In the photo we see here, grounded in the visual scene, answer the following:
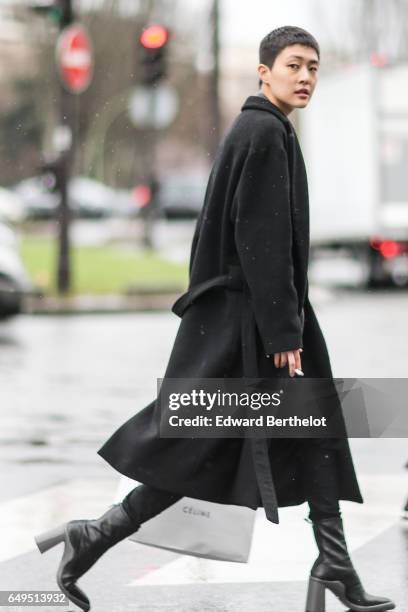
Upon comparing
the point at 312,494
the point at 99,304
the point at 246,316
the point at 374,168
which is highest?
the point at 246,316

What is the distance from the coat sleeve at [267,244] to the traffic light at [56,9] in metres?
16.0

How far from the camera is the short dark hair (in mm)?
4504

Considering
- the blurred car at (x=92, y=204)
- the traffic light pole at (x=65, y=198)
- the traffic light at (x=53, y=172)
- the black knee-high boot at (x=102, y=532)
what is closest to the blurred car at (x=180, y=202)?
the blurred car at (x=92, y=204)

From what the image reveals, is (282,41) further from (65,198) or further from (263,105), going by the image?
(65,198)

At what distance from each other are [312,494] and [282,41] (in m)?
1.34

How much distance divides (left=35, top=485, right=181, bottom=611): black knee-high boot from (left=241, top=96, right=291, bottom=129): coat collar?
1.16 meters

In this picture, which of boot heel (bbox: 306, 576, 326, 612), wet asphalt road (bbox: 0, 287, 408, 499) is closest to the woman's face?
boot heel (bbox: 306, 576, 326, 612)

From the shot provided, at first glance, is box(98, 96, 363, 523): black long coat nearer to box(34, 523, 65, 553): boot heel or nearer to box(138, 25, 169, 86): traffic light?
box(34, 523, 65, 553): boot heel

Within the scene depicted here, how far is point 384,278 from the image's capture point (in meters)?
22.8

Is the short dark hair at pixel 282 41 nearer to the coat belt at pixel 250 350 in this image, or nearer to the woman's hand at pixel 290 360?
the coat belt at pixel 250 350

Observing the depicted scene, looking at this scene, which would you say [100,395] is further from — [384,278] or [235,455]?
[384,278]

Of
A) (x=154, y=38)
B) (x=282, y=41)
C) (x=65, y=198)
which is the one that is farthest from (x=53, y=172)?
(x=282, y=41)

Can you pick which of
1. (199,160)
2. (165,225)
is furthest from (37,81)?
(199,160)

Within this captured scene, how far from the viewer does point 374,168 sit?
22.9 metres
